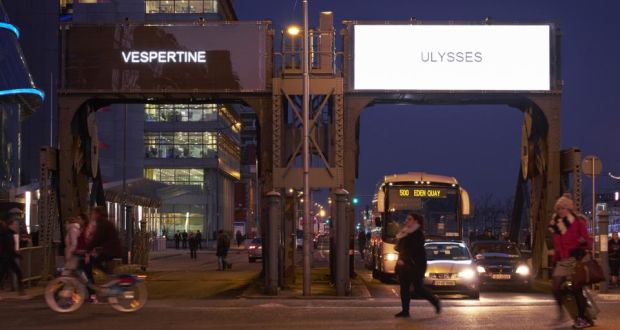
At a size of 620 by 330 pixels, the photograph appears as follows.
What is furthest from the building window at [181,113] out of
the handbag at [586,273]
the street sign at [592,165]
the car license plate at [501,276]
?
the handbag at [586,273]

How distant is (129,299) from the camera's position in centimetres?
1486

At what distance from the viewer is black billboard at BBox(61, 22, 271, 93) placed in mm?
27609

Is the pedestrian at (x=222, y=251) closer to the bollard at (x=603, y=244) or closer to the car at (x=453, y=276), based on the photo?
the car at (x=453, y=276)

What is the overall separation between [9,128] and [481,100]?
1402 inches

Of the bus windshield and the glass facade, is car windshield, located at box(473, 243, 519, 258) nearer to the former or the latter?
the bus windshield

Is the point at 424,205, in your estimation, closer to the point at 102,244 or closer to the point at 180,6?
the point at 102,244

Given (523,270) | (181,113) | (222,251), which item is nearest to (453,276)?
(523,270)

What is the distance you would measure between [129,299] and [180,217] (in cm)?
8103

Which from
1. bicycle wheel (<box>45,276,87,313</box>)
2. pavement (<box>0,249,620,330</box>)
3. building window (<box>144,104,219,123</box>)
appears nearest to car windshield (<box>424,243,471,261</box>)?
pavement (<box>0,249,620,330</box>)

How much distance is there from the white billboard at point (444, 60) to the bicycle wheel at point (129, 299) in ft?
45.9

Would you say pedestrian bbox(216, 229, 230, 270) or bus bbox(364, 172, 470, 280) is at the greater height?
bus bbox(364, 172, 470, 280)

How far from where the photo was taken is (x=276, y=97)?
27000 millimetres

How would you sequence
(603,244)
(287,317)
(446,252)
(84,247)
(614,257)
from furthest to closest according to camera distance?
(614,257), (446,252), (603,244), (84,247), (287,317)

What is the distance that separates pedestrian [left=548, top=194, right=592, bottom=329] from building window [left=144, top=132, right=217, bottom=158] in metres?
83.2
